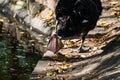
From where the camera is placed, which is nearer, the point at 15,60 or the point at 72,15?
the point at 72,15

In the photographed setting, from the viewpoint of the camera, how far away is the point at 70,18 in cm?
994

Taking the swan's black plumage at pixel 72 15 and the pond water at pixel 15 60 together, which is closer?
the swan's black plumage at pixel 72 15

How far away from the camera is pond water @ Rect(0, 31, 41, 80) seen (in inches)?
468

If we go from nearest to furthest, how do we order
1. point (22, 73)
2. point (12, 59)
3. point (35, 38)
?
point (22, 73) → point (12, 59) → point (35, 38)

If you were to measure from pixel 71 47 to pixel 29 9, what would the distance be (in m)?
5.46

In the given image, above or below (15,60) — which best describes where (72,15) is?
above

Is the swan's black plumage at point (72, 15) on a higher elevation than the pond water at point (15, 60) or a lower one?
higher

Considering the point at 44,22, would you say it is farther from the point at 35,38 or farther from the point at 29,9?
the point at 29,9

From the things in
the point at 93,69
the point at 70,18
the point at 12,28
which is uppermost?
the point at 70,18

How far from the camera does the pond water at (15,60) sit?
468 inches

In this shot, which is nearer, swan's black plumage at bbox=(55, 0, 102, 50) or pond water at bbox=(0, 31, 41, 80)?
swan's black plumage at bbox=(55, 0, 102, 50)

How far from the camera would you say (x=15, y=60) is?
12.9 meters

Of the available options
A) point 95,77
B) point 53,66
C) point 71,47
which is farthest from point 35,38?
point 95,77

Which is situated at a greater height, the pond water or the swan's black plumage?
the swan's black plumage
